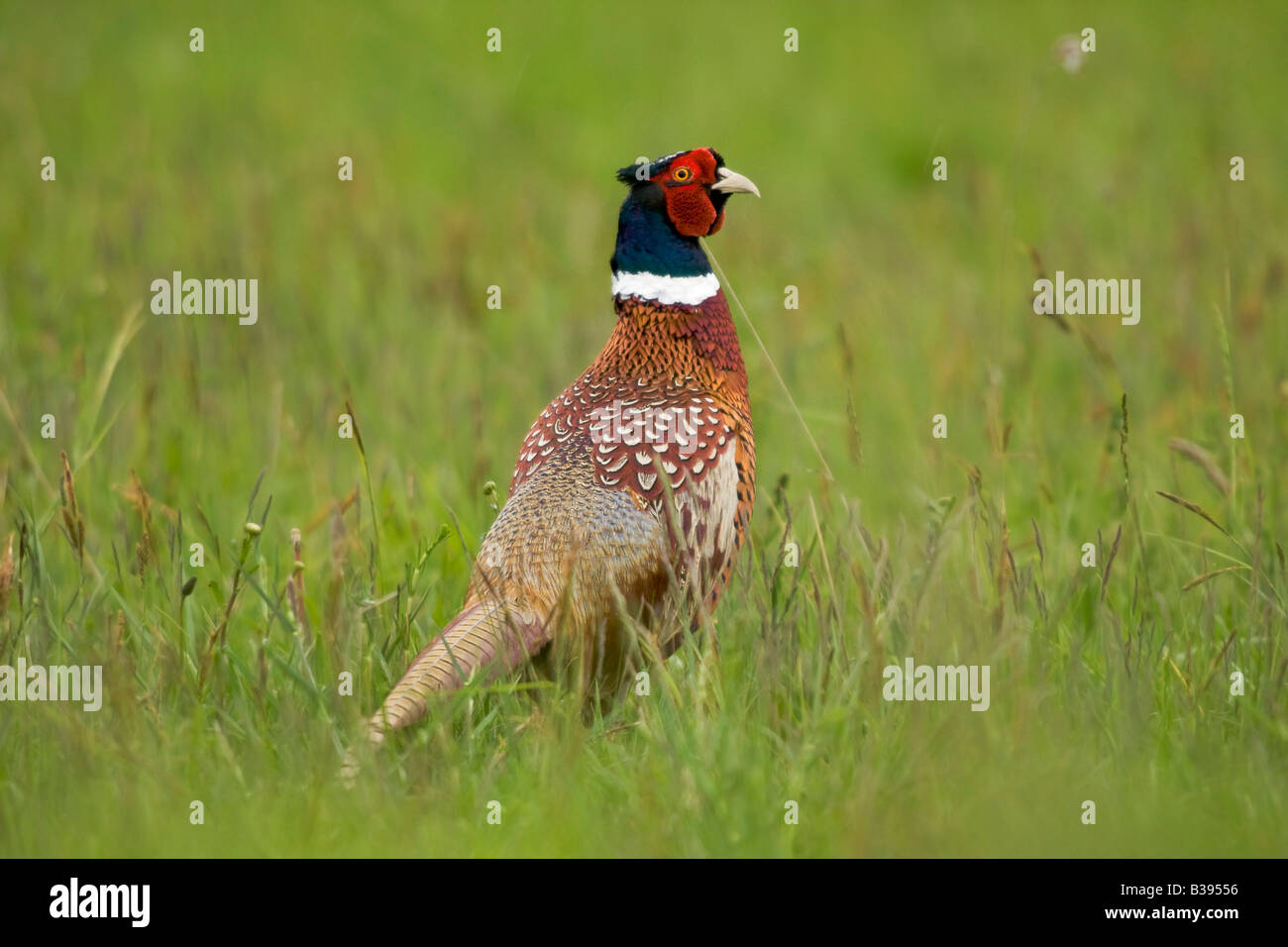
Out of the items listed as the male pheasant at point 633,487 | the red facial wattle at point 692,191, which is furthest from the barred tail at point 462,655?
the red facial wattle at point 692,191

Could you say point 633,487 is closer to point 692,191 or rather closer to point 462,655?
point 462,655

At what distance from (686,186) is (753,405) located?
89.0 inches

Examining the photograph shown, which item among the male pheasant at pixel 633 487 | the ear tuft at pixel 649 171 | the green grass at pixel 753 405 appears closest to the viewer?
the green grass at pixel 753 405

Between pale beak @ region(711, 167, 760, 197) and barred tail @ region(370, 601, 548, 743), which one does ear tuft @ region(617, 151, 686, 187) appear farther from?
barred tail @ region(370, 601, 548, 743)

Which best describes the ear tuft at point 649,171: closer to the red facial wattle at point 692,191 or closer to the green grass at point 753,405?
the red facial wattle at point 692,191

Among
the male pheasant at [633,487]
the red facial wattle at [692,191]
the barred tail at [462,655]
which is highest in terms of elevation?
the red facial wattle at [692,191]

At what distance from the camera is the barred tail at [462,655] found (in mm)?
2930

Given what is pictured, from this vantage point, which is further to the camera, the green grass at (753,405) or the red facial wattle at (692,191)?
the red facial wattle at (692,191)

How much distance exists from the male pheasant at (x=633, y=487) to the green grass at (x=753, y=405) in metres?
0.13

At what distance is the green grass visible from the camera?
2869mm

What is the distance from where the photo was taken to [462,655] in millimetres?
3064

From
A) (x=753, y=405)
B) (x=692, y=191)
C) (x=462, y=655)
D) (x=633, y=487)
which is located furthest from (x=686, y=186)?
(x=753, y=405)

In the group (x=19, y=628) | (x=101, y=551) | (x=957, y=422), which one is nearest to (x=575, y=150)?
(x=957, y=422)

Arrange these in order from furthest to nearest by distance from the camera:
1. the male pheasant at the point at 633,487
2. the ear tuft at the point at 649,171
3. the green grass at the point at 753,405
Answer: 1. the ear tuft at the point at 649,171
2. the male pheasant at the point at 633,487
3. the green grass at the point at 753,405
